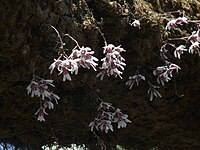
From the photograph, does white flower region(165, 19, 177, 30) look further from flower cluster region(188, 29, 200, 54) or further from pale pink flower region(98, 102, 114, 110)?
pale pink flower region(98, 102, 114, 110)

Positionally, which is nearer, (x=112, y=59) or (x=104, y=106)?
(x=112, y=59)

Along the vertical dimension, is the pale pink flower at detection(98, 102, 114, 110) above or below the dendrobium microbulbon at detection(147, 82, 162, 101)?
below

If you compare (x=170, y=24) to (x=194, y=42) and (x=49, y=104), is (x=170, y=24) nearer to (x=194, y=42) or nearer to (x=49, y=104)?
(x=194, y=42)

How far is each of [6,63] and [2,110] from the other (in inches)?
7.2

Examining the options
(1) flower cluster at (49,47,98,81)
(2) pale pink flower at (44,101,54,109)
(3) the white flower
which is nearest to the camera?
(1) flower cluster at (49,47,98,81)

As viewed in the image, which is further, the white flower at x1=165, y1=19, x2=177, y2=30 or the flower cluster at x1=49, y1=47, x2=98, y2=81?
the white flower at x1=165, y1=19, x2=177, y2=30

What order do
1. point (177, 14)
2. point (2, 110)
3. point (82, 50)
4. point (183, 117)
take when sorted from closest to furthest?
point (82, 50) → point (2, 110) → point (177, 14) → point (183, 117)

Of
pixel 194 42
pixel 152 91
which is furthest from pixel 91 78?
pixel 194 42

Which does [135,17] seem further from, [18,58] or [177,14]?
[18,58]

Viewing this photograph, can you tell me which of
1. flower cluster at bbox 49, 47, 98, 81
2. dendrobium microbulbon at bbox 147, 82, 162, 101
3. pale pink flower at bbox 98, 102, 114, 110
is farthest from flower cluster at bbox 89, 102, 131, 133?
flower cluster at bbox 49, 47, 98, 81

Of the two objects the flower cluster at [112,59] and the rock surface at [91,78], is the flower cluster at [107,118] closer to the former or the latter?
the rock surface at [91,78]

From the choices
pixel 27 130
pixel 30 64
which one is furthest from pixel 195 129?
pixel 30 64

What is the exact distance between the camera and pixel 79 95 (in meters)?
1.32

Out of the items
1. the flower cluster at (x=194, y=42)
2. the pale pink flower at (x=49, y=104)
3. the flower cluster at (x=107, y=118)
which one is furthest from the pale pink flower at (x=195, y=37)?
the pale pink flower at (x=49, y=104)
